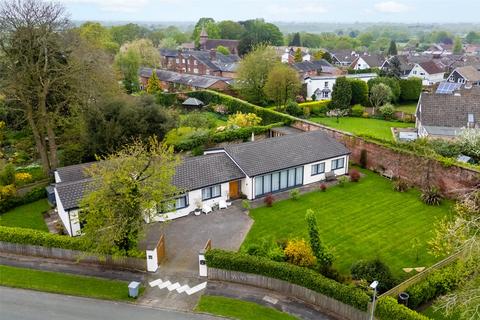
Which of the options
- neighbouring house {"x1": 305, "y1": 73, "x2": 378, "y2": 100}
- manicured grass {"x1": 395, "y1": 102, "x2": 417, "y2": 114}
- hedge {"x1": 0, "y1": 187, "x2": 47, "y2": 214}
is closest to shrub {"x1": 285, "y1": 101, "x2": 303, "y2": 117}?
neighbouring house {"x1": 305, "y1": 73, "x2": 378, "y2": 100}

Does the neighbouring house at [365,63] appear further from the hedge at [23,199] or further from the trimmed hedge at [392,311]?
the trimmed hedge at [392,311]

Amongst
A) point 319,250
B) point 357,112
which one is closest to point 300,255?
point 319,250

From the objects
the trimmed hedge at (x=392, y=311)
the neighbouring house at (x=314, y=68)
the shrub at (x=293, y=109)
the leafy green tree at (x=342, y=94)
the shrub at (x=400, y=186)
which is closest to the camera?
the trimmed hedge at (x=392, y=311)

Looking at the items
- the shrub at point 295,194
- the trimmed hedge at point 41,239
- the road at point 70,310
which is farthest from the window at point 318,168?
the trimmed hedge at point 41,239

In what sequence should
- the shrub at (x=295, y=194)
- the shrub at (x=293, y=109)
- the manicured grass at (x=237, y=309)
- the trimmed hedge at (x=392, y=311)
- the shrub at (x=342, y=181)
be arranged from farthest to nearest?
the shrub at (x=293, y=109)
the shrub at (x=342, y=181)
the shrub at (x=295, y=194)
the manicured grass at (x=237, y=309)
the trimmed hedge at (x=392, y=311)

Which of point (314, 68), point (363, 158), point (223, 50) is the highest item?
point (223, 50)

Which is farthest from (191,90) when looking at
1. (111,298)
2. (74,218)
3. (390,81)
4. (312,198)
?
(111,298)

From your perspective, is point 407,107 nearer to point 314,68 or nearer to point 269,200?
point 314,68
